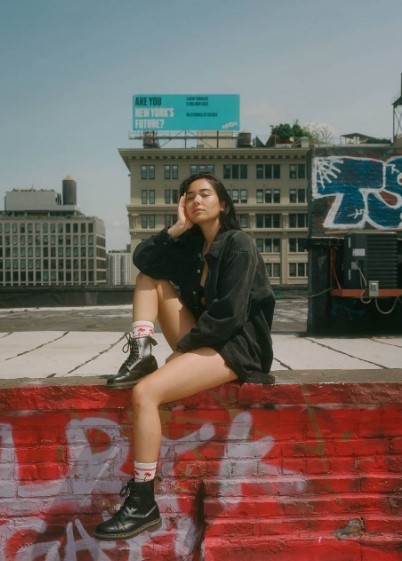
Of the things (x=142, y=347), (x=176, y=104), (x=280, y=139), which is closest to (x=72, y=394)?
(x=142, y=347)

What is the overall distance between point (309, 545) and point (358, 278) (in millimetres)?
4714

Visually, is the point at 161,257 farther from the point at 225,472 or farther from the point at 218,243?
the point at 225,472

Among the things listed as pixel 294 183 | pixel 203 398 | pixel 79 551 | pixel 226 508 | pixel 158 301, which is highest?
pixel 294 183

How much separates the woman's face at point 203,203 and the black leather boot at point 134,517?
1.53m

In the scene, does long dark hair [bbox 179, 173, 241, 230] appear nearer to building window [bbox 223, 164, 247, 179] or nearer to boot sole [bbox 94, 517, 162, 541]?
boot sole [bbox 94, 517, 162, 541]

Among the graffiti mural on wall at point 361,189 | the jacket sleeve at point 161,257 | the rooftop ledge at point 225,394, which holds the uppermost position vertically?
the graffiti mural on wall at point 361,189

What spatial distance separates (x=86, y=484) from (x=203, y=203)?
179cm

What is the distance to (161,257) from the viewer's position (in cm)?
335

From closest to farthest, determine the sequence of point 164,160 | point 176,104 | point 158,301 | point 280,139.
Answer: point 158,301 → point 176,104 → point 164,160 → point 280,139

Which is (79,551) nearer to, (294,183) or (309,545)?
(309,545)

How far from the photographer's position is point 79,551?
327cm

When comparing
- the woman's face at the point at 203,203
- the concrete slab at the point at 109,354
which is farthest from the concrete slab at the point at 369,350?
the woman's face at the point at 203,203

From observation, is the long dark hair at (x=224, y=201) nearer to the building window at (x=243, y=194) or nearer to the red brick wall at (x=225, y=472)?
the red brick wall at (x=225, y=472)

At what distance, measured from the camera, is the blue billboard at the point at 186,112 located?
65125 millimetres
